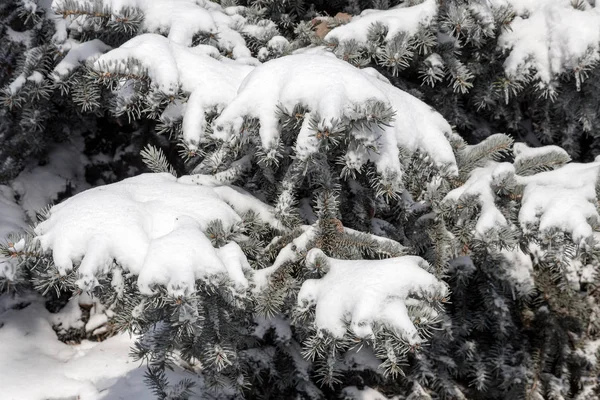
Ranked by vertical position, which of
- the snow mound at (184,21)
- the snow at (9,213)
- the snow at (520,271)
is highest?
the snow mound at (184,21)

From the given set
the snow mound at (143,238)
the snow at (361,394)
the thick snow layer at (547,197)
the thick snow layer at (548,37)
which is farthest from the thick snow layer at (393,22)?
the snow at (361,394)

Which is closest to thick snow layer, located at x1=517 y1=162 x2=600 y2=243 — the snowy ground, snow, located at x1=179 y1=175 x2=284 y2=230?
snow, located at x1=179 y1=175 x2=284 y2=230

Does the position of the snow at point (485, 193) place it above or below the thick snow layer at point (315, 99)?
below

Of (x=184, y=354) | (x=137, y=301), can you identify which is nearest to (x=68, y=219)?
(x=137, y=301)

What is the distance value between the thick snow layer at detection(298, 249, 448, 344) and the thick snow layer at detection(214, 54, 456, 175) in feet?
1.12

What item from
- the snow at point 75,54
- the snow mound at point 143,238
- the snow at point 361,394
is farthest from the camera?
the snow at point 361,394

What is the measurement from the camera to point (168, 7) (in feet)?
7.14

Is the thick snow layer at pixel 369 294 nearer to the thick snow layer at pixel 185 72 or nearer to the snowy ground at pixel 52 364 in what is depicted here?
the thick snow layer at pixel 185 72

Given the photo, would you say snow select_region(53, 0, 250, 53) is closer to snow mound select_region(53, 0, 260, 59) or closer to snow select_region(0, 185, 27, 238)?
snow mound select_region(53, 0, 260, 59)

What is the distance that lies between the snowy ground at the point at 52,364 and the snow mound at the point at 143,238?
106cm

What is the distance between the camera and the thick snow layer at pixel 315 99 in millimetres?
1564

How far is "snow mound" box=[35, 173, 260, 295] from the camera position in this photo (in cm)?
138

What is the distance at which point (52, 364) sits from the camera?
7.91 feet

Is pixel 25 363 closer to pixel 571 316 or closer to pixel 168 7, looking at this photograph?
pixel 168 7
